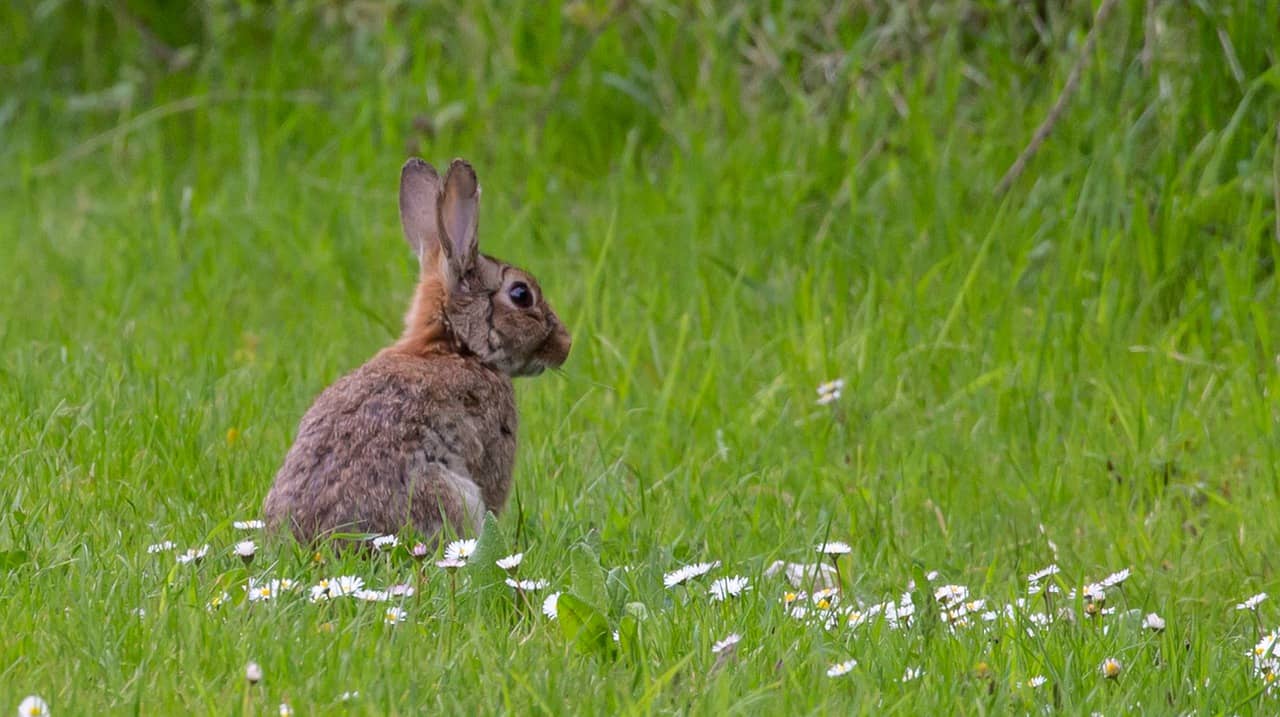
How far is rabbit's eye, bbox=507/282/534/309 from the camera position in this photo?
512cm

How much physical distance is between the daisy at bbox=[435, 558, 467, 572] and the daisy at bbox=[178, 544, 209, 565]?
1.72 ft

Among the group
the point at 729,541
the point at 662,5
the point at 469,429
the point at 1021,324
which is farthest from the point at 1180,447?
the point at 662,5

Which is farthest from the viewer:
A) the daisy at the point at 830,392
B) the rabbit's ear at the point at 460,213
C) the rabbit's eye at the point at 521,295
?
the daisy at the point at 830,392

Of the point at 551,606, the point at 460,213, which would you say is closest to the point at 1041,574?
the point at 551,606

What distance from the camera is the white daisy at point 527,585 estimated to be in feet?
12.9

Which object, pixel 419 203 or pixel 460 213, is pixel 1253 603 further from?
pixel 419 203

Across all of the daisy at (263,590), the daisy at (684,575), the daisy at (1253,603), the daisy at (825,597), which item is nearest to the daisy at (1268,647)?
the daisy at (1253,603)

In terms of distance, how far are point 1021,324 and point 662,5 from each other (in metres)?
2.75

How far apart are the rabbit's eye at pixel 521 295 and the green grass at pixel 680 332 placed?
49 cm

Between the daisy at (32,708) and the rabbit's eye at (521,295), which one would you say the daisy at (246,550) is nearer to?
the daisy at (32,708)

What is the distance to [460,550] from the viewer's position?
404 centimetres

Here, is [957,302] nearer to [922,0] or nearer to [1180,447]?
[1180,447]

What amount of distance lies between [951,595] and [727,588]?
541mm

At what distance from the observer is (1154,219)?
21.8 feet
